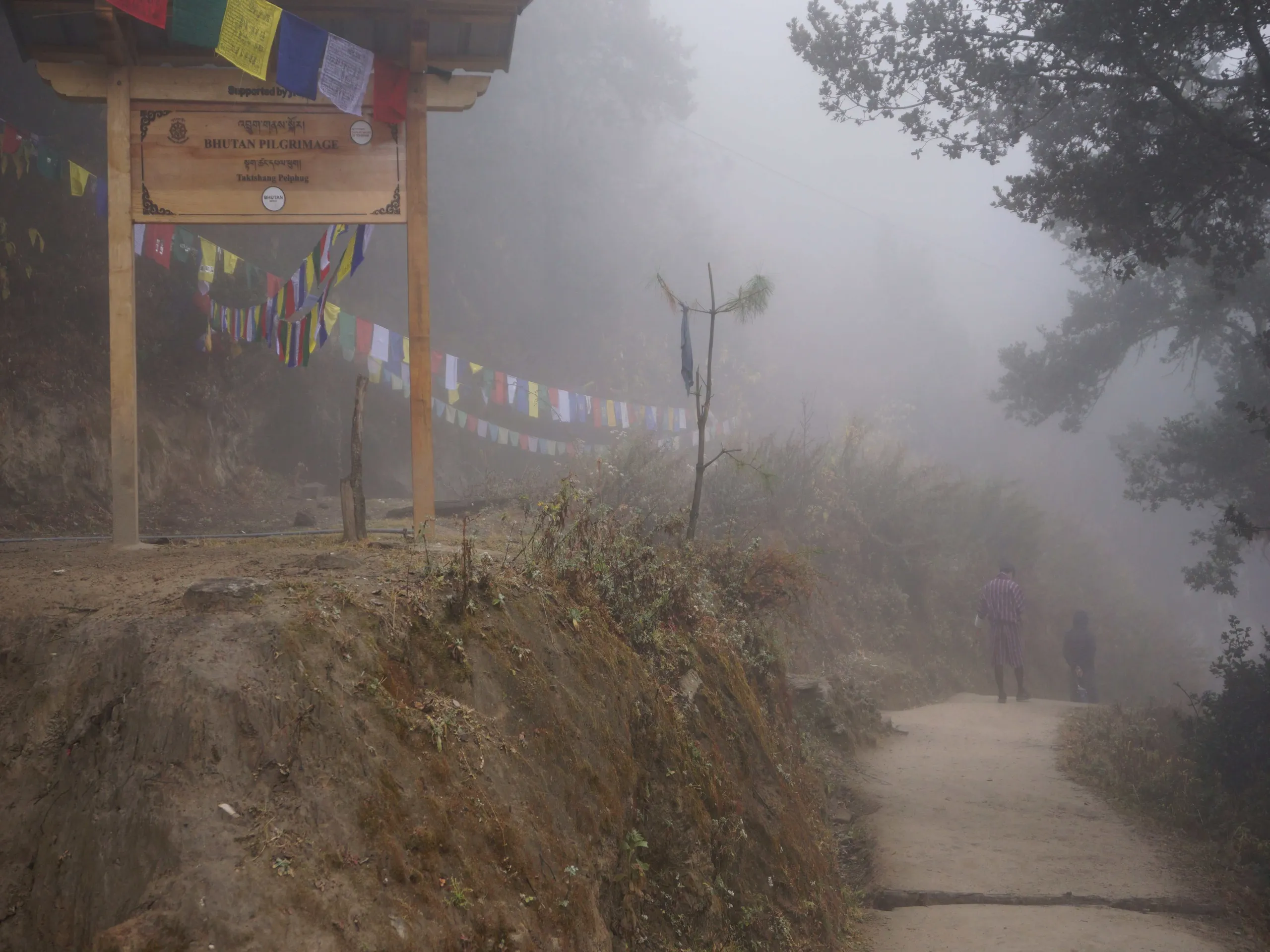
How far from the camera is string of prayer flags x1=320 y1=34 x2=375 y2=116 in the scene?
22.3 feet

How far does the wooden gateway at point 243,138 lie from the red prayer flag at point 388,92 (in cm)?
6

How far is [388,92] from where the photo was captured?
7.11 meters

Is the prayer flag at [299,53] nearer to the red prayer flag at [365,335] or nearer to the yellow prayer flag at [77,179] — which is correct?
the yellow prayer flag at [77,179]

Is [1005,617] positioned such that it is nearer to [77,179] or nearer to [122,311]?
[122,311]

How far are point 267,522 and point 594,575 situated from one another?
874cm

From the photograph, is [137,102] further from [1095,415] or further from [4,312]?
[1095,415]

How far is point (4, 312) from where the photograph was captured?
1187 cm

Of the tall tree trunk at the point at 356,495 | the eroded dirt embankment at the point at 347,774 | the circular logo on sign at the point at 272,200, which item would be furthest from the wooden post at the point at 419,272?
the eroded dirt embankment at the point at 347,774

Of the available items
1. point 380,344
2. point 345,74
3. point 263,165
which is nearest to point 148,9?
point 263,165

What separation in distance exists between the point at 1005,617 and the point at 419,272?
1100cm

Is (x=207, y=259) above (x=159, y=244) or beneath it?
beneath

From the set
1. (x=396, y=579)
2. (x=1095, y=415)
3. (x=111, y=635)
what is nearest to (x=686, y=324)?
(x=396, y=579)

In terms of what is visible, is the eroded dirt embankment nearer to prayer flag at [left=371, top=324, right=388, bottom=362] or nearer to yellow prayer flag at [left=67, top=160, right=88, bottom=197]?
yellow prayer flag at [left=67, top=160, right=88, bottom=197]

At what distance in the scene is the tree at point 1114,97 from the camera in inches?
355
